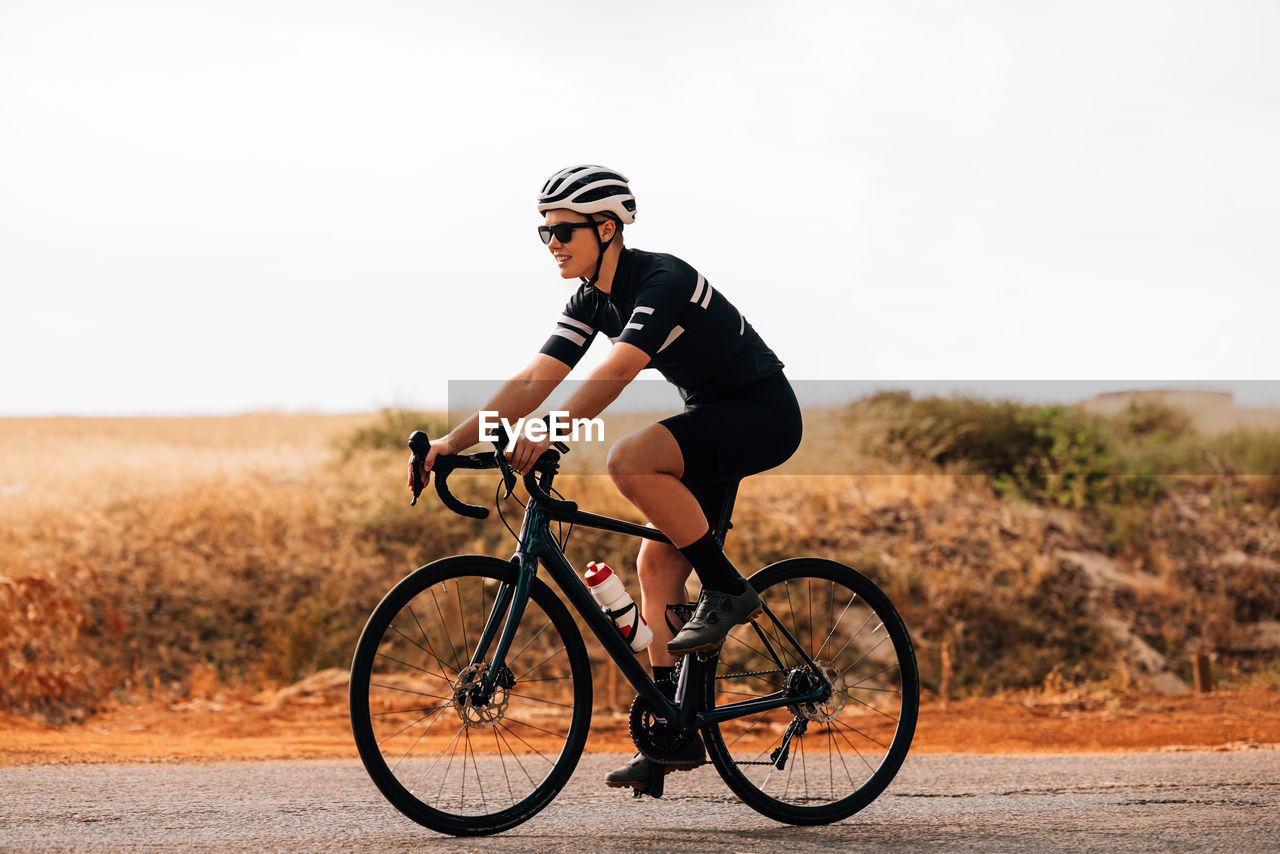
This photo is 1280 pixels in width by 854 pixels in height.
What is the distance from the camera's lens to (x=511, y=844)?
4.54 metres

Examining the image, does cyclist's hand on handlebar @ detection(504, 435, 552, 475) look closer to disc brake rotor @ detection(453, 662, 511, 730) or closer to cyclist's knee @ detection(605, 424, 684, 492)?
cyclist's knee @ detection(605, 424, 684, 492)

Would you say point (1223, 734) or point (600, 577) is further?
point (1223, 734)

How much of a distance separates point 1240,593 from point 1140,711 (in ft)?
14.7

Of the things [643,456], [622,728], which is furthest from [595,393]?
[622,728]

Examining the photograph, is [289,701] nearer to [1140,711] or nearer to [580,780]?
[580,780]

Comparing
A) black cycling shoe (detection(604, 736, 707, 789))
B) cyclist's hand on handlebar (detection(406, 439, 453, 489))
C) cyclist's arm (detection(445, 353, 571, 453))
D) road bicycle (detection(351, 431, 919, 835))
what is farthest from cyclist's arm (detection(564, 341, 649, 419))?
black cycling shoe (detection(604, 736, 707, 789))

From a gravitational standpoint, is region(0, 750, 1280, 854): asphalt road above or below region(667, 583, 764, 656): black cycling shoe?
below

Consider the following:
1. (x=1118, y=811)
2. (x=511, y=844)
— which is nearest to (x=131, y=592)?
(x=511, y=844)

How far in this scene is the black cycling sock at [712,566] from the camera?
4.71 m

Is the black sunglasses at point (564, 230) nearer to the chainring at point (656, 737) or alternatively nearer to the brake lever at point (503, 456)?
the brake lever at point (503, 456)

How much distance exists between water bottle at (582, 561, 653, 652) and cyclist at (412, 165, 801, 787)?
125 mm

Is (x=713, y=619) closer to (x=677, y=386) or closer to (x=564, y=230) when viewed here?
(x=677, y=386)

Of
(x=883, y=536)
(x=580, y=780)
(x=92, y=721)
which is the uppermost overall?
(x=883, y=536)

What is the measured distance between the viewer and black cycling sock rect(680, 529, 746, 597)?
471 centimetres
